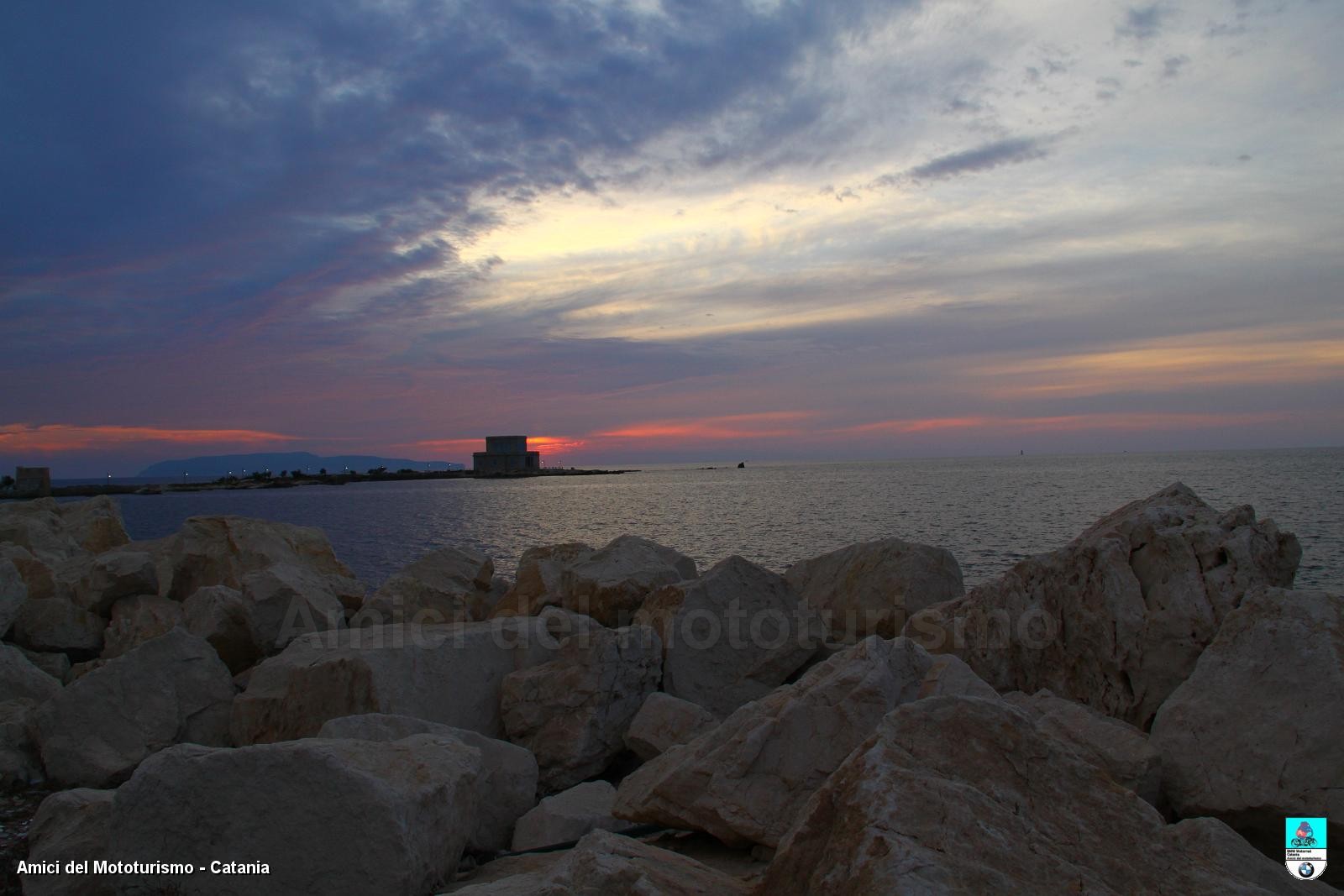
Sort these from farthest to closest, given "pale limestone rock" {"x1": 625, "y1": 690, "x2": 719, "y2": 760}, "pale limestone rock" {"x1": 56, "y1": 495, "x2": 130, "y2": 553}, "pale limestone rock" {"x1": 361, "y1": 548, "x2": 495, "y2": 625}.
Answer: "pale limestone rock" {"x1": 56, "y1": 495, "x2": 130, "y2": 553}
"pale limestone rock" {"x1": 361, "y1": 548, "x2": 495, "y2": 625}
"pale limestone rock" {"x1": 625, "y1": 690, "x2": 719, "y2": 760}

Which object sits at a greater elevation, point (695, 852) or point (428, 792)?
point (428, 792)

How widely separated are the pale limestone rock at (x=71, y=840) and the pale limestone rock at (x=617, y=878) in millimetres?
2417

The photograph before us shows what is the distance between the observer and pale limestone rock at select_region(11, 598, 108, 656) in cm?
1254

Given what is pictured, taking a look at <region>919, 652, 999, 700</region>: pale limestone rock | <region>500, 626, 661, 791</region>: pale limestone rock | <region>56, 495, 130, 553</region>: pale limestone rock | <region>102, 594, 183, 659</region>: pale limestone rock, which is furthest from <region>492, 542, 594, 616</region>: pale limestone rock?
<region>56, 495, 130, 553</region>: pale limestone rock

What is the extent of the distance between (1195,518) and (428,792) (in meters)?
7.04

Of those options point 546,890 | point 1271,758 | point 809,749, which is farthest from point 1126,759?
point 546,890

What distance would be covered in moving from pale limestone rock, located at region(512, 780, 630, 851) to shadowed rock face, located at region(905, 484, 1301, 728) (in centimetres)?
365

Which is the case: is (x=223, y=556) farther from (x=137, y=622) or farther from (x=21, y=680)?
(x=21, y=680)

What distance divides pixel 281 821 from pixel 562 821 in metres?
1.92

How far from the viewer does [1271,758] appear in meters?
5.42

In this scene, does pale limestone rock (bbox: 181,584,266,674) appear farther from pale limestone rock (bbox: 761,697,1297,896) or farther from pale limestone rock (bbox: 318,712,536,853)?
pale limestone rock (bbox: 761,697,1297,896)

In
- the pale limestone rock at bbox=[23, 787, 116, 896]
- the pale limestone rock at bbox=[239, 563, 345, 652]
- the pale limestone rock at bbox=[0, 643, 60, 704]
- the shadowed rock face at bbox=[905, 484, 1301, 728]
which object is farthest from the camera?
the pale limestone rock at bbox=[239, 563, 345, 652]

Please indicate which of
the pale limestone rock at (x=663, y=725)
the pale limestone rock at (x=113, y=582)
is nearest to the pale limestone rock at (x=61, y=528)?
the pale limestone rock at (x=113, y=582)

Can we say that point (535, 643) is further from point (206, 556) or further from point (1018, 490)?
point (1018, 490)
